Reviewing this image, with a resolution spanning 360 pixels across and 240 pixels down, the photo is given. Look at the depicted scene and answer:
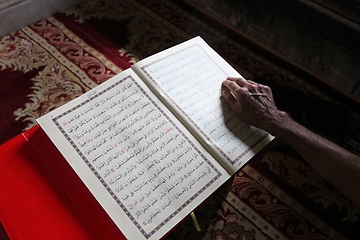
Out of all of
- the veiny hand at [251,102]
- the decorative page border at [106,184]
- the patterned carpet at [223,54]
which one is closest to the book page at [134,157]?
the decorative page border at [106,184]

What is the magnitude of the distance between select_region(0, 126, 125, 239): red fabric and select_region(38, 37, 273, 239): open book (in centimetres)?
5

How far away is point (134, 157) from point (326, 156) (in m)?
0.53

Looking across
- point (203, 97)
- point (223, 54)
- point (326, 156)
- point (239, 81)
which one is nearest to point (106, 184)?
point (203, 97)

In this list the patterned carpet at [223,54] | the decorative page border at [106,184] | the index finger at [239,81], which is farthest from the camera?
the patterned carpet at [223,54]

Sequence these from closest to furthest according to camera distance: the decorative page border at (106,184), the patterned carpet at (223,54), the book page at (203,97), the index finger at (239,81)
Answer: the decorative page border at (106,184), the book page at (203,97), the index finger at (239,81), the patterned carpet at (223,54)

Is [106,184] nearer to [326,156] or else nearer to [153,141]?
[153,141]

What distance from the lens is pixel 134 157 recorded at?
2.40ft

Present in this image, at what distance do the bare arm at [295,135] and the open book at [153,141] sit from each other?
0.03m

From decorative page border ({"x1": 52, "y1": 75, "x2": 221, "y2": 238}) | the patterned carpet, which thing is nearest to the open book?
decorative page border ({"x1": 52, "y1": 75, "x2": 221, "y2": 238})

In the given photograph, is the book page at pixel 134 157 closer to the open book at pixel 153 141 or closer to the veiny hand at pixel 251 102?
the open book at pixel 153 141

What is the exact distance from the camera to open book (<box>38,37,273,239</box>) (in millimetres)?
673

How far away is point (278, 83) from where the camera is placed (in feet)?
5.03

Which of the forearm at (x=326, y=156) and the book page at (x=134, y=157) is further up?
the book page at (x=134, y=157)

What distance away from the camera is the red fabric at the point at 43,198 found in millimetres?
671
